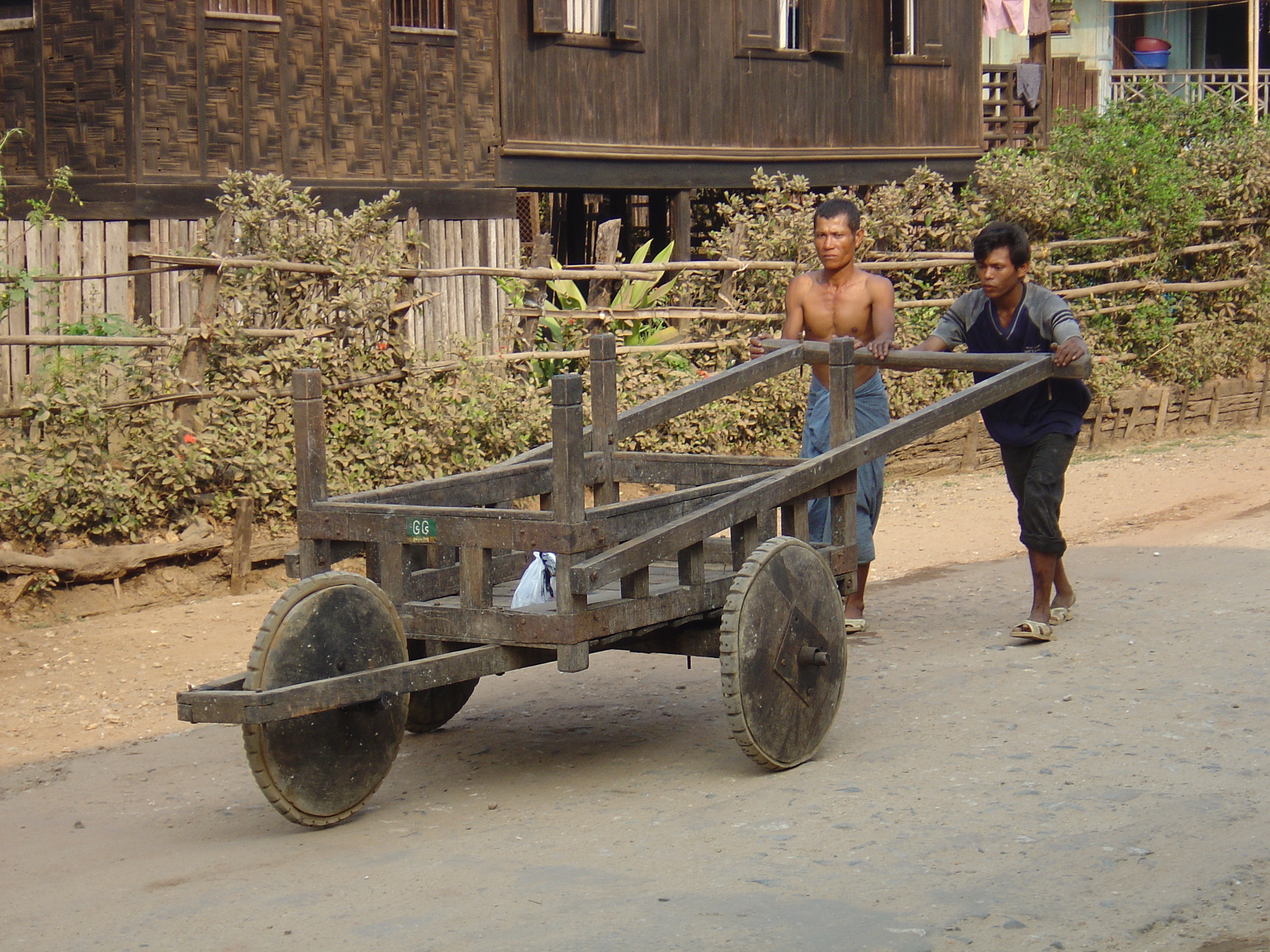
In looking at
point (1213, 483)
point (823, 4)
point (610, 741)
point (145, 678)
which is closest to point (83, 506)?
point (145, 678)

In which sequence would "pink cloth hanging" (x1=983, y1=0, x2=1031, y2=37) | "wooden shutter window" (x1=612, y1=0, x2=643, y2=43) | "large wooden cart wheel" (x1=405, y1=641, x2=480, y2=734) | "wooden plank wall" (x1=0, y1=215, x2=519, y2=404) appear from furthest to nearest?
1. "pink cloth hanging" (x1=983, y1=0, x2=1031, y2=37)
2. "wooden shutter window" (x1=612, y1=0, x2=643, y2=43)
3. "wooden plank wall" (x1=0, y1=215, x2=519, y2=404)
4. "large wooden cart wheel" (x1=405, y1=641, x2=480, y2=734)

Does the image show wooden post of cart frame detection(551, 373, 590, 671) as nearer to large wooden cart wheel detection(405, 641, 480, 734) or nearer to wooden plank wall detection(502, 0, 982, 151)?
large wooden cart wheel detection(405, 641, 480, 734)

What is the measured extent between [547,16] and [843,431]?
937 centimetres

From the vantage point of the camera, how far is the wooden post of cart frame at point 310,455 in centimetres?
490

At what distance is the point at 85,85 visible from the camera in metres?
11.8

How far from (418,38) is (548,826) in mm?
10097

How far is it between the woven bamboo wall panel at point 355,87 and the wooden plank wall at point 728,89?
1.35 metres

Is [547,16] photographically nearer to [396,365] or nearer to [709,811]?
[396,365]

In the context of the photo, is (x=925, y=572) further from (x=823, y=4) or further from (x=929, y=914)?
(x=823, y=4)

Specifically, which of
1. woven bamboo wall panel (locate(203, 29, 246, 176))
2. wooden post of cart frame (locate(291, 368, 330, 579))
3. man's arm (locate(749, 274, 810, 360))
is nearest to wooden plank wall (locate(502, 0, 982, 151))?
woven bamboo wall panel (locate(203, 29, 246, 176))

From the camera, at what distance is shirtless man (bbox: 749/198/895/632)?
705 cm

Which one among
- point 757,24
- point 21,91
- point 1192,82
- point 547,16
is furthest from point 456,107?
point 1192,82

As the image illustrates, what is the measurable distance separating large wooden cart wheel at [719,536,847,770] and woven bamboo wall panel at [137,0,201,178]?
829cm

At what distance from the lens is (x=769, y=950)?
3668 mm
